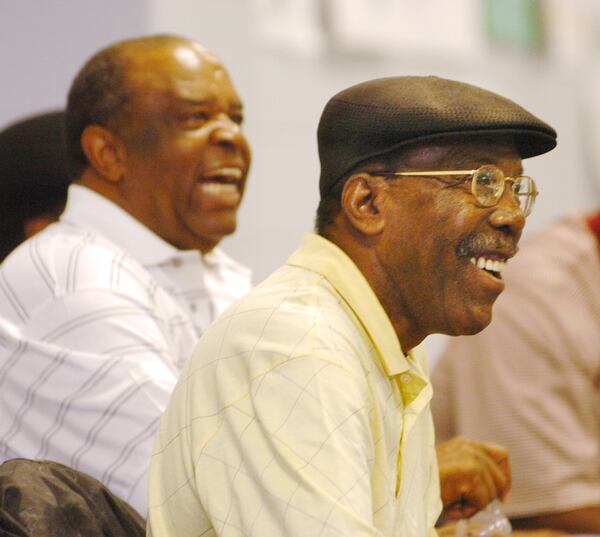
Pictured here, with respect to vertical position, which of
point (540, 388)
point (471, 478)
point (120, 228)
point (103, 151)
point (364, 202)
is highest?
point (364, 202)

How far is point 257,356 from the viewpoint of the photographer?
3.96 ft

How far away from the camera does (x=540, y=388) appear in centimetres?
258

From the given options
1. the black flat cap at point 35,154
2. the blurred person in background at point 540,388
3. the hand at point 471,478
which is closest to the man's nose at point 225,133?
the black flat cap at point 35,154

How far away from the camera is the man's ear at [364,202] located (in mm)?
1377

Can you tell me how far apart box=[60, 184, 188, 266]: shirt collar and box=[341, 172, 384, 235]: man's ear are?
76 cm

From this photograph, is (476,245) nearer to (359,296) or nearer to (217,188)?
(359,296)

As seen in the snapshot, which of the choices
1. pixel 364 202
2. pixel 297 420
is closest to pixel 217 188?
pixel 364 202

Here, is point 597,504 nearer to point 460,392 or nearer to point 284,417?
point 460,392

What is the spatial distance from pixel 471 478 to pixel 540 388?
86cm

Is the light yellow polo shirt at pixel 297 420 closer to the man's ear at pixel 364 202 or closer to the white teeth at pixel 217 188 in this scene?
the man's ear at pixel 364 202

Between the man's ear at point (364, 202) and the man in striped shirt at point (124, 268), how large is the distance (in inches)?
18.5

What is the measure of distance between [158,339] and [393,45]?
266cm

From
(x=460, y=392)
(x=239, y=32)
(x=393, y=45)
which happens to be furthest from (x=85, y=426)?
(x=393, y=45)

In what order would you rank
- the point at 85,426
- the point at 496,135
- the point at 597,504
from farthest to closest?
the point at 597,504 → the point at 85,426 → the point at 496,135
